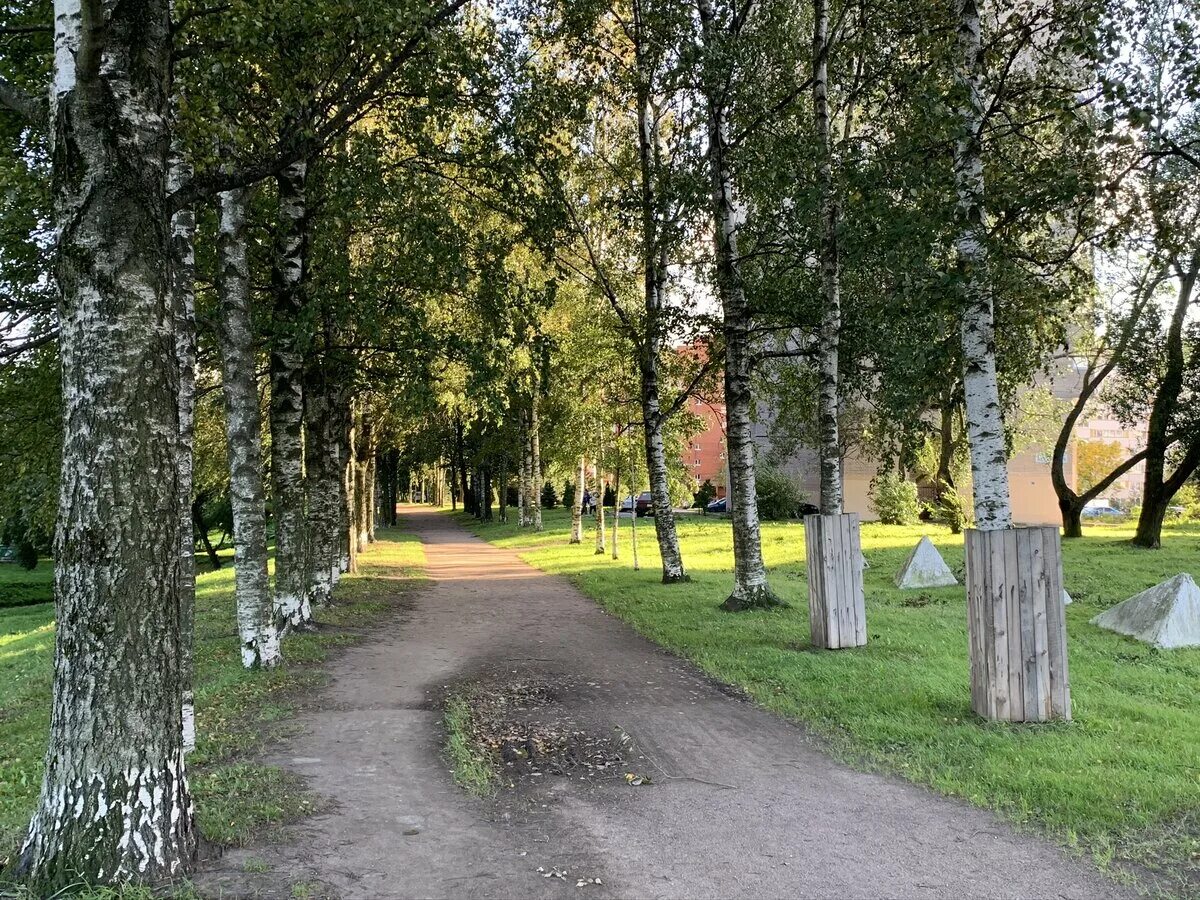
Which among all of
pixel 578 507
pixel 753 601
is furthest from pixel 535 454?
pixel 753 601

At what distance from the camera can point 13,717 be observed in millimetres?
8797

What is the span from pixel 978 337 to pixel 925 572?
1023cm

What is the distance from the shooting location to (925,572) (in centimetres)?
1631

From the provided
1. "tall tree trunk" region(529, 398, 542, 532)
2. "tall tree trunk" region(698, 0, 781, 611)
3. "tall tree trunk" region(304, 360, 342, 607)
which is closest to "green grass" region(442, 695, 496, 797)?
"tall tree trunk" region(698, 0, 781, 611)

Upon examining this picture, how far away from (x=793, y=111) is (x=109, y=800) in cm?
1391

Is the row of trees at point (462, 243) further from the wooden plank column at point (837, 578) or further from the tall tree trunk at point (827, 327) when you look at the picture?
the wooden plank column at point (837, 578)

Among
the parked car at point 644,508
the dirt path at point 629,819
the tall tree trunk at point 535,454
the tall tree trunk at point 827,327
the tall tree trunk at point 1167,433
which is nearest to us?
the dirt path at point 629,819

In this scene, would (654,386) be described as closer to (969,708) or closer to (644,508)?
(969,708)

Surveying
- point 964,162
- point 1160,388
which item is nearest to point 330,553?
point 964,162

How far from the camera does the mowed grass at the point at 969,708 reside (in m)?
4.87

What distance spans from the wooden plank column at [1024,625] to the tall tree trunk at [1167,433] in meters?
18.4

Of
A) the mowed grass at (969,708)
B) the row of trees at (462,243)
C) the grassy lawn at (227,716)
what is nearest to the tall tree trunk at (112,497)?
the row of trees at (462,243)

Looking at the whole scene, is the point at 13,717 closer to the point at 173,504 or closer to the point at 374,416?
the point at 173,504

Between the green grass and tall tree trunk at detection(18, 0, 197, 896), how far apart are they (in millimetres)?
1886
